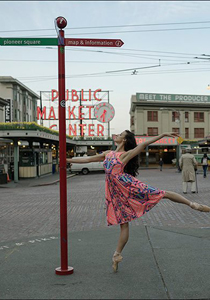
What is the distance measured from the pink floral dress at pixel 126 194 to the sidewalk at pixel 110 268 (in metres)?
0.75

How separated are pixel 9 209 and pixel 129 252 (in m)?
Result: 6.42

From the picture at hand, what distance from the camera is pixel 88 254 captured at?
5160mm

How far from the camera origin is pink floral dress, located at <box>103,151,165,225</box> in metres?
4.20

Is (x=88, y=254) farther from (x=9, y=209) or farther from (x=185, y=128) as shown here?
(x=185, y=128)

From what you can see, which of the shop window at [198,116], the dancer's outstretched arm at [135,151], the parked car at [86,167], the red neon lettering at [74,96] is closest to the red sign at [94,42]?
the dancer's outstretched arm at [135,151]

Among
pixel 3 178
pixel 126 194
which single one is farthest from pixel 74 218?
pixel 3 178

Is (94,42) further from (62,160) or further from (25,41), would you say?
(62,160)

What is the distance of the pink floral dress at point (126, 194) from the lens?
13.8 ft

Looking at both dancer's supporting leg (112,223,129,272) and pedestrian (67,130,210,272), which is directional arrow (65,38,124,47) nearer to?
pedestrian (67,130,210,272)

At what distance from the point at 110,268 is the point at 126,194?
1.05 m

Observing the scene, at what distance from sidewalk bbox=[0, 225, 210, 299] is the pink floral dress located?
746mm

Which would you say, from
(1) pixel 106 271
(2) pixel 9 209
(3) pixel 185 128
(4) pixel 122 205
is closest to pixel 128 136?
(4) pixel 122 205

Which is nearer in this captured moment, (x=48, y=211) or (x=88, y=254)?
(x=88, y=254)

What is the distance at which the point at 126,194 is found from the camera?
422cm
